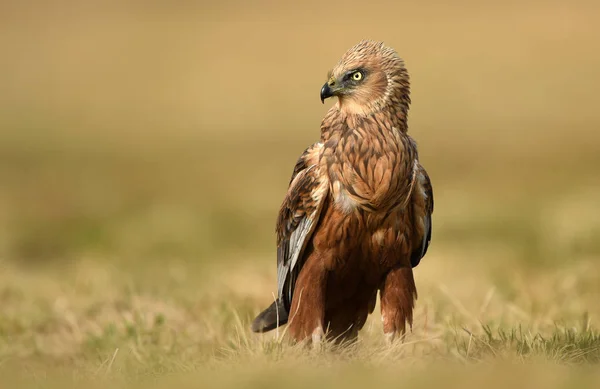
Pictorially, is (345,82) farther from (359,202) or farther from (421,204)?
(421,204)

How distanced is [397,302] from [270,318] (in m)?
0.99

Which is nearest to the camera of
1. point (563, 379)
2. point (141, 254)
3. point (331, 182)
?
point (563, 379)

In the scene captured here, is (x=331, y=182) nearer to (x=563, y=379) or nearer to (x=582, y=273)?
(x=563, y=379)

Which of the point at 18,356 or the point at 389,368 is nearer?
the point at 389,368

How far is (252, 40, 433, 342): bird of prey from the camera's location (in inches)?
283

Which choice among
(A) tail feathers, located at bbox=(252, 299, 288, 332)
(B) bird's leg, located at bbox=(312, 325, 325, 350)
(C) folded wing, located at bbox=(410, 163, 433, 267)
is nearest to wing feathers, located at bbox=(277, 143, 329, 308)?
(A) tail feathers, located at bbox=(252, 299, 288, 332)

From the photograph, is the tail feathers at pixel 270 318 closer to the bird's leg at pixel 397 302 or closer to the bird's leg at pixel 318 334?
the bird's leg at pixel 318 334

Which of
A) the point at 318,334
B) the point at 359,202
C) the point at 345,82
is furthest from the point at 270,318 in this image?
the point at 345,82

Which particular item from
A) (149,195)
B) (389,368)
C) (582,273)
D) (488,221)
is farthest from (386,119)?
(149,195)

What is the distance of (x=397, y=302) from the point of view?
7.45 meters

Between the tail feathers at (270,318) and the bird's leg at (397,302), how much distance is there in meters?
0.82

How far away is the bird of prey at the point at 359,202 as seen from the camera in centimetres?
720

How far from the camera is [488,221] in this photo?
16.5 metres

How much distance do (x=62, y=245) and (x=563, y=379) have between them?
11.8m
